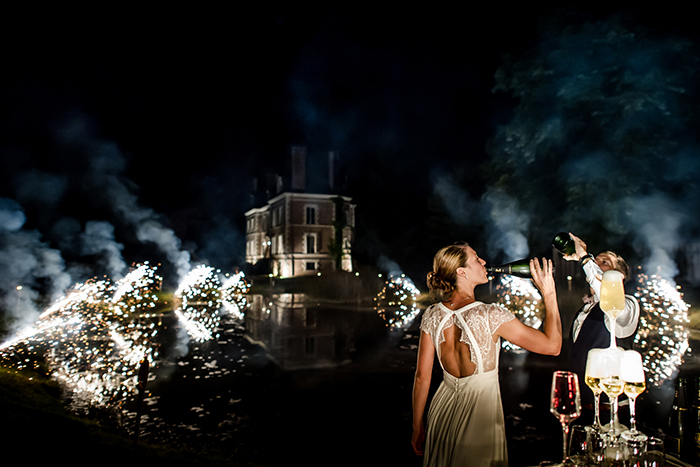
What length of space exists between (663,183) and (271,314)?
1558 cm

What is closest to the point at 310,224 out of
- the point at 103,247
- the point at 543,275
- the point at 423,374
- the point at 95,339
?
the point at 103,247

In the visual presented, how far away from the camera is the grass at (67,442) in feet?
14.2

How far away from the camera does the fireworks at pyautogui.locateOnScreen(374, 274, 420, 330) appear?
1834 centimetres

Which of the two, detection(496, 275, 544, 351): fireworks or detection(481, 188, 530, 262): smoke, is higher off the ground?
detection(481, 188, 530, 262): smoke

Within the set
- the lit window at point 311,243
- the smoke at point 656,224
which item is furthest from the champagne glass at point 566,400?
the lit window at point 311,243

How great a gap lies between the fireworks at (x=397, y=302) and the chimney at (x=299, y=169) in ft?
67.1

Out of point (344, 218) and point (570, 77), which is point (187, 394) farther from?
point (344, 218)

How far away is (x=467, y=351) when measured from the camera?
287cm

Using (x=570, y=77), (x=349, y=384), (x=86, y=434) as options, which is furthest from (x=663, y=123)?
(x=86, y=434)

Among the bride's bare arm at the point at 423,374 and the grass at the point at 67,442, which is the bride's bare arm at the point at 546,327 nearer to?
the bride's bare arm at the point at 423,374

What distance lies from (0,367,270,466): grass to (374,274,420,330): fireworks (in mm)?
12402

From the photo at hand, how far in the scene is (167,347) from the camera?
1159 centimetres

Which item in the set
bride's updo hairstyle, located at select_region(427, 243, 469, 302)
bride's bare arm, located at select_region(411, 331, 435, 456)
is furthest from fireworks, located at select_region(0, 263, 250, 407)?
bride's updo hairstyle, located at select_region(427, 243, 469, 302)

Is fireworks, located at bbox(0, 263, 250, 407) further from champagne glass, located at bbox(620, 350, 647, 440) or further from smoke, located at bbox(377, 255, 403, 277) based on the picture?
smoke, located at bbox(377, 255, 403, 277)
